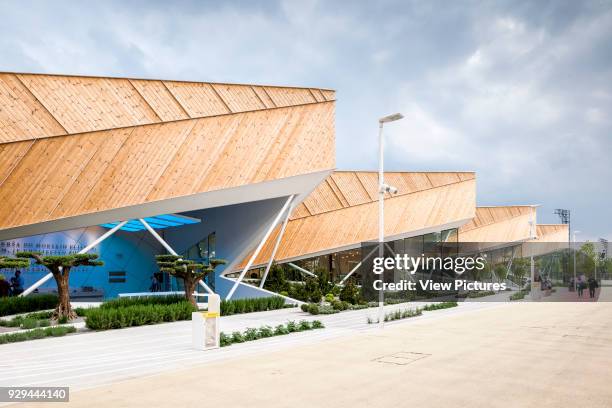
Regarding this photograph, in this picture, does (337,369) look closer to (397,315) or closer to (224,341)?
(224,341)

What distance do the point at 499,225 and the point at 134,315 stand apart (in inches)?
1752

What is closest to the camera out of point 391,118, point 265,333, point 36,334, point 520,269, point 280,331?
point 36,334

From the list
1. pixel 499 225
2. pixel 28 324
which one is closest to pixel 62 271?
pixel 28 324

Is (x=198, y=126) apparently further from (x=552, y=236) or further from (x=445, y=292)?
(x=552, y=236)

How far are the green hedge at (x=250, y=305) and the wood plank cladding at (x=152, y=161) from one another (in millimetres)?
4418

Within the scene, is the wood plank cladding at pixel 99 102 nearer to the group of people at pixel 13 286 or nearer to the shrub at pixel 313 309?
the group of people at pixel 13 286

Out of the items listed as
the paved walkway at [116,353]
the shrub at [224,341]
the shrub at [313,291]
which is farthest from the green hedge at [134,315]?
the shrub at [313,291]

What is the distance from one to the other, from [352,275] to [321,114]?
58.9ft

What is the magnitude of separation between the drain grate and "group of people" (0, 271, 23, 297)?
1668 cm

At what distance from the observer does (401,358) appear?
10.6 meters

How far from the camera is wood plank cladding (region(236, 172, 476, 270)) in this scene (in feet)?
97.9

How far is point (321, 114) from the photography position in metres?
24.0

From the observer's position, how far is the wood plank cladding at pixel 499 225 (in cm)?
5078

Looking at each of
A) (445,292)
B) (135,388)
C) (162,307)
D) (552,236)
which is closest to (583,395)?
(135,388)
